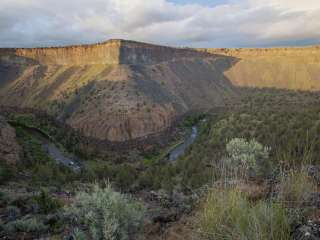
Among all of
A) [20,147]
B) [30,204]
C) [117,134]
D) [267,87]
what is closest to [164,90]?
[117,134]

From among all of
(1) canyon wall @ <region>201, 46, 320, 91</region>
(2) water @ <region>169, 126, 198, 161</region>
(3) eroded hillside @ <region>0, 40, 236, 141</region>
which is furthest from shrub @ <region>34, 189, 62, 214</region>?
(1) canyon wall @ <region>201, 46, 320, 91</region>

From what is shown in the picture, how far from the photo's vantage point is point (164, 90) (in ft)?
185

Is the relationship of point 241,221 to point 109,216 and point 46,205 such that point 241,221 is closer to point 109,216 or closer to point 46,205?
point 109,216

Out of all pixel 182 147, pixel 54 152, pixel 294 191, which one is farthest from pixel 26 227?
pixel 182 147

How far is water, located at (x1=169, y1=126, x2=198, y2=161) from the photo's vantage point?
112 feet

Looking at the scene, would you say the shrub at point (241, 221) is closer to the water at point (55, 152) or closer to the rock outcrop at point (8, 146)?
the rock outcrop at point (8, 146)

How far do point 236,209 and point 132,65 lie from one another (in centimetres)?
5853

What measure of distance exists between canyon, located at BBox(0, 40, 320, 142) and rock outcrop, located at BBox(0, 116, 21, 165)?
15209 millimetres

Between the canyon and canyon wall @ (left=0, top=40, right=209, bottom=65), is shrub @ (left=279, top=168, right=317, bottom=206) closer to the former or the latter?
the canyon

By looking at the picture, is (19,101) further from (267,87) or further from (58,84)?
(267,87)

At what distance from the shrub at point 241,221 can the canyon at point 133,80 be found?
37.1 meters

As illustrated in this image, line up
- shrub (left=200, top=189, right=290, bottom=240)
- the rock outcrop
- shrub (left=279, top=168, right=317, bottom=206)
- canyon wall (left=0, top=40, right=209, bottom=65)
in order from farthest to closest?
1. canyon wall (left=0, top=40, right=209, bottom=65)
2. the rock outcrop
3. shrub (left=279, top=168, right=317, bottom=206)
4. shrub (left=200, top=189, right=290, bottom=240)

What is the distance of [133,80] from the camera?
52500mm

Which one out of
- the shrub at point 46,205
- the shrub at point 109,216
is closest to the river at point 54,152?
the shrub at point 46,205
